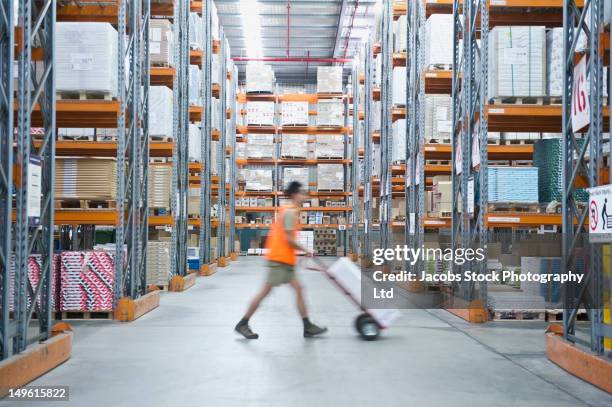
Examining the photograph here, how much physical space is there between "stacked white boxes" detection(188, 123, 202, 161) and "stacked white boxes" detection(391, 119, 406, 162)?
Answer: 13.0 ft

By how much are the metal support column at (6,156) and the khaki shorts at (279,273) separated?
99.5 inches

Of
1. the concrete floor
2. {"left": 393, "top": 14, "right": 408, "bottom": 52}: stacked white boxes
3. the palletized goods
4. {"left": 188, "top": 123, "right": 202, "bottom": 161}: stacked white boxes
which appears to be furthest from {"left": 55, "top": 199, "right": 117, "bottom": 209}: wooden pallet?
{"left": 393, "top": 14, "right": 408, "bottom": 52}: stacked white boxes

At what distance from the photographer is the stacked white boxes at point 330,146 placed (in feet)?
66.4

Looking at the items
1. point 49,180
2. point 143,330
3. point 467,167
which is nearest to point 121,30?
point 49,180

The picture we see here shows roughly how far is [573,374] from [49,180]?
4.44 meters

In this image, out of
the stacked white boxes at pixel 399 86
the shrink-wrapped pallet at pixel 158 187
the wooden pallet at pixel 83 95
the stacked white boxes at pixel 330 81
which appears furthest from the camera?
the stacked white boxes at pixel 330 81

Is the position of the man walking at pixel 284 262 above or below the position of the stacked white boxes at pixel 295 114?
below

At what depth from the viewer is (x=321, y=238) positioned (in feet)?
70.2

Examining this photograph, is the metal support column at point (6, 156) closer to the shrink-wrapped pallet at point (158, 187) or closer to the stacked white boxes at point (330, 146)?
the shrink-wrapped pallet at point (158, 187)

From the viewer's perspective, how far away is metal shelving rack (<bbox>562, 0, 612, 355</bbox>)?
4.55 m

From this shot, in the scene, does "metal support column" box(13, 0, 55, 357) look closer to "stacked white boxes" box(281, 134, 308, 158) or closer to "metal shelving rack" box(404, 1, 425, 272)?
"metal shelving rack" box(404, 1, 425, 272)

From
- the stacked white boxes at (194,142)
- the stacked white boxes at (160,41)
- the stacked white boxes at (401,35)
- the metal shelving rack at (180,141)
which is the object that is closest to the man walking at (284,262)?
the metal shelving rack at (180,141)

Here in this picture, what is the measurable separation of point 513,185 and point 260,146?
1365cm

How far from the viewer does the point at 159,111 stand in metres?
9.44
